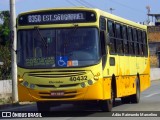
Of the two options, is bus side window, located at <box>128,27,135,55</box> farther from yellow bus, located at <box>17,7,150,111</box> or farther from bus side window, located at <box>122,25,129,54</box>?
yellow bus, located at <box>17,7,150,111</box>

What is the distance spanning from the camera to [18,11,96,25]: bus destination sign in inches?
642

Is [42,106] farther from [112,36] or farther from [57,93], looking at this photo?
[112,36]

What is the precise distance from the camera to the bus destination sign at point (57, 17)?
16297mm

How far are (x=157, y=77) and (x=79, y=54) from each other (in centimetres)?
3979

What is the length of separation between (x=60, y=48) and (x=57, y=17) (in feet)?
3.17

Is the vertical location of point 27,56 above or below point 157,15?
below

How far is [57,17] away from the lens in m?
16.4

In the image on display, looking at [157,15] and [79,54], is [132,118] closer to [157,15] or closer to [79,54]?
[79,54]

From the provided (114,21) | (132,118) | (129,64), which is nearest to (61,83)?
(132,118)

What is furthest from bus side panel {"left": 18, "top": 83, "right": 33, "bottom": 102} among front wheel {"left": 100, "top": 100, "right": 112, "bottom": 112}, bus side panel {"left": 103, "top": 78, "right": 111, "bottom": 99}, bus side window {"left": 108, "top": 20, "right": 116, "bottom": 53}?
bus side window {"left": 108, "top": 20, "right": 116, "bottom": 53}

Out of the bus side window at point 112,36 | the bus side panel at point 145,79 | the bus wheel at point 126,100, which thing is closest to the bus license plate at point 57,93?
the bus side window at point 112,36

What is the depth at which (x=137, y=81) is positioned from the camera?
22.5 metres

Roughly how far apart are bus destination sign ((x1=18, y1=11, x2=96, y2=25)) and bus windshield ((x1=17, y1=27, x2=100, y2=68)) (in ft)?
0.87

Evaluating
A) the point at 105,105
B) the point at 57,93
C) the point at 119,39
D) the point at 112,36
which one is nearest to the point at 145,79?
the point at 119,39
